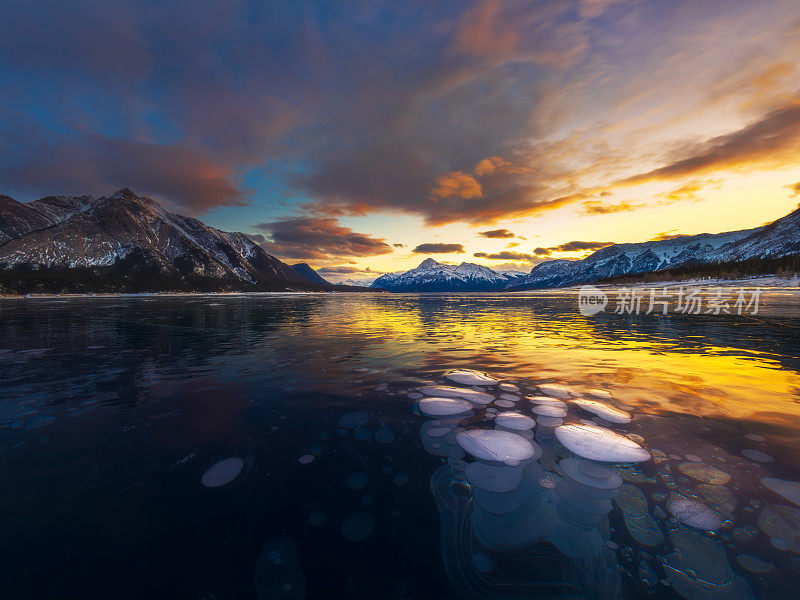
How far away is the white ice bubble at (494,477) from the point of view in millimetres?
4637

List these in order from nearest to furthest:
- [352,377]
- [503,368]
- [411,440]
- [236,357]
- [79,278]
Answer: [411,440] → [352,377] → [503,368] → [236,357] → [79,278]

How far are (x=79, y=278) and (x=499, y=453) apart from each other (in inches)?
10475

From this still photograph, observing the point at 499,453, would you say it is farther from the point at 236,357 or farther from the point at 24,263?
the point at 24,263

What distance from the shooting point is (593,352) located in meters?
13.9

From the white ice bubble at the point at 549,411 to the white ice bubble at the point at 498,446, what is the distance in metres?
1.43

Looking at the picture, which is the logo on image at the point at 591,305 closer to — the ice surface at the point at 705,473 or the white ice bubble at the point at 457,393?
the white ice bubble at the point at 457,393

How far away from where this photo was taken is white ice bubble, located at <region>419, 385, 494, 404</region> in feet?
26.4

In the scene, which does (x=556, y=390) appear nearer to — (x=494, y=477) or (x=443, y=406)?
(x=443, y=406)

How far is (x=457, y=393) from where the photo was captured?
27.9 ft

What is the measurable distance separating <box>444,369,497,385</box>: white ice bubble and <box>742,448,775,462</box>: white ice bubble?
522cm

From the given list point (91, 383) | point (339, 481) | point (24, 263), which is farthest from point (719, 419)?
point (24, 263)

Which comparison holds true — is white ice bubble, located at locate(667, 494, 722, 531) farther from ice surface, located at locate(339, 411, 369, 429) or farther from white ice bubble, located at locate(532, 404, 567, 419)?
ice surface, located at locate(339, 411, 369, 429)

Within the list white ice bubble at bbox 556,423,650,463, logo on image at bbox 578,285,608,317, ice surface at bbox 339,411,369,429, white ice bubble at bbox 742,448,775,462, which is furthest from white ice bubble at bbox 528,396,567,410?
logo on image at bbox 578,285,608,317

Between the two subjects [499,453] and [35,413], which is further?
[35,413]
